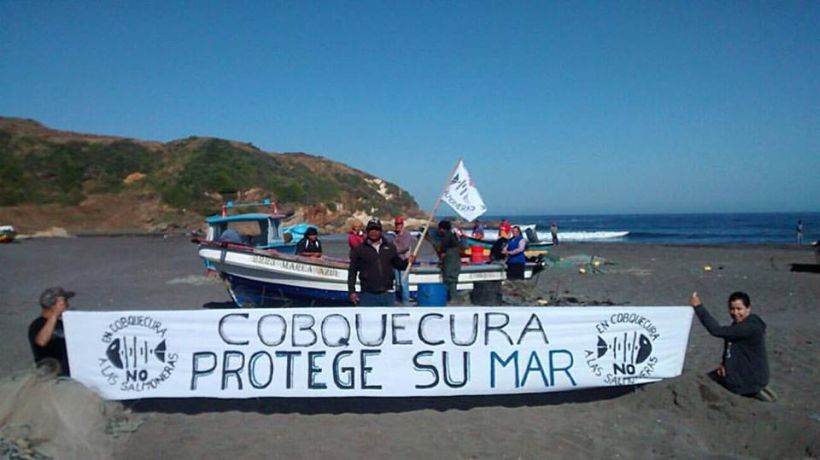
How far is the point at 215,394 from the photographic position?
685 centimetres

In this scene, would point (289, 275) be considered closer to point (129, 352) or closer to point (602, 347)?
point (129, 352)

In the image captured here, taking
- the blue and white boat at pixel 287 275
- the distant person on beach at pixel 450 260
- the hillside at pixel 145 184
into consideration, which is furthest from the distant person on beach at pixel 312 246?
the hillside at pixel 145 184

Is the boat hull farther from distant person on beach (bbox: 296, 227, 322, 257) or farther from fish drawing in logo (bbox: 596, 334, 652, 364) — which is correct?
fish drawing in logo (bbox: 596, 334, 652, 364)

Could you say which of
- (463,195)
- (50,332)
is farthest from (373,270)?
(463,195)

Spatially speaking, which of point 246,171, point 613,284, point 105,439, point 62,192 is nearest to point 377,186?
point 246,171

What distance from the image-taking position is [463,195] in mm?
13000

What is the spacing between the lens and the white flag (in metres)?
12.8

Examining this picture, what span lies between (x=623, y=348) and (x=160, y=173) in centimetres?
6546

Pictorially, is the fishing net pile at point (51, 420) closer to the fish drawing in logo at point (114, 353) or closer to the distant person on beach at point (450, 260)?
the fish drawing in logo at point (114, 353)

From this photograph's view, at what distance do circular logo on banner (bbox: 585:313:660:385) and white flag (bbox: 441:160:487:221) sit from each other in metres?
5.97

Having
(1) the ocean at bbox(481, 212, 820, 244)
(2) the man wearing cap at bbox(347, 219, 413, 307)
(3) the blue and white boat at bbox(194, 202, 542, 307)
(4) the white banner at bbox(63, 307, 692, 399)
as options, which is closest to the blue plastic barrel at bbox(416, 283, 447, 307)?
(2) the man wearing cap at bbox(347, 219, 413, 307)

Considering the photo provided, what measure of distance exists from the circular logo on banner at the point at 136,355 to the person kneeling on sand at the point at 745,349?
559 centimetres

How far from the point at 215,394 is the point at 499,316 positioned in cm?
311

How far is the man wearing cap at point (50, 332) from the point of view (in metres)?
6.55
